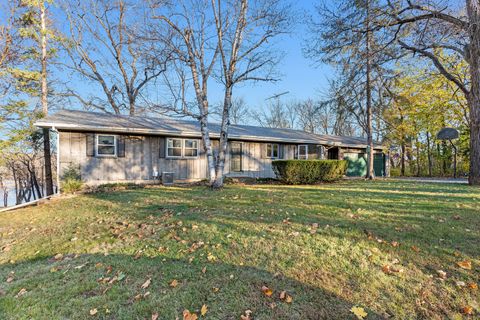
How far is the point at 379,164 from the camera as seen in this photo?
1925 centimetres

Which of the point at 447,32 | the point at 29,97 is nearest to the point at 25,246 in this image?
the point at 29,97

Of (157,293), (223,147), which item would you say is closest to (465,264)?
(157,293)

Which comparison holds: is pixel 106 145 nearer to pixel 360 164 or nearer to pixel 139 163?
pixel 139 163

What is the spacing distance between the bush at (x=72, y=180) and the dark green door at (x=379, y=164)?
19.1m

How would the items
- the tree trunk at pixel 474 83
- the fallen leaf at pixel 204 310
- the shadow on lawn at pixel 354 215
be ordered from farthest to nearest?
the tree trunk at pixel 474 83 < the shadow on lawn at pixel 354 215 < the fallen leaf at pixel 204 310

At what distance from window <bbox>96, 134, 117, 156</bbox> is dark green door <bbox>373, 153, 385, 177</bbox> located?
58.3 ft

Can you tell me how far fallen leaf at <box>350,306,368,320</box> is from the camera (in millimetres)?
2256

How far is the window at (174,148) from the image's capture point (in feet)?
40.5

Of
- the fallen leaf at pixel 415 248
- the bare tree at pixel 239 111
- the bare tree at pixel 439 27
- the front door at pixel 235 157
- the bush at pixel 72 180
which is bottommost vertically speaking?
the fallen leaf at pixel 415 248

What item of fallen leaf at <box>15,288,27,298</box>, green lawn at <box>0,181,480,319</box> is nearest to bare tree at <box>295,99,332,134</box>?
green lawn at <box>0,181,480,319</box>

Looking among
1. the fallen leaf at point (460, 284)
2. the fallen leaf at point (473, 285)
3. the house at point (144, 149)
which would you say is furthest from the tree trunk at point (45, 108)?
the fallen leaf at point (473, 285)

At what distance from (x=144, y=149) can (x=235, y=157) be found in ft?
15.8

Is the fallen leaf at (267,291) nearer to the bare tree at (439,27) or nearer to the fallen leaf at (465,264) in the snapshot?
the fallen leaf at (465,264)

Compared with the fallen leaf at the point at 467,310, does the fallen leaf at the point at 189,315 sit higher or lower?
lower
